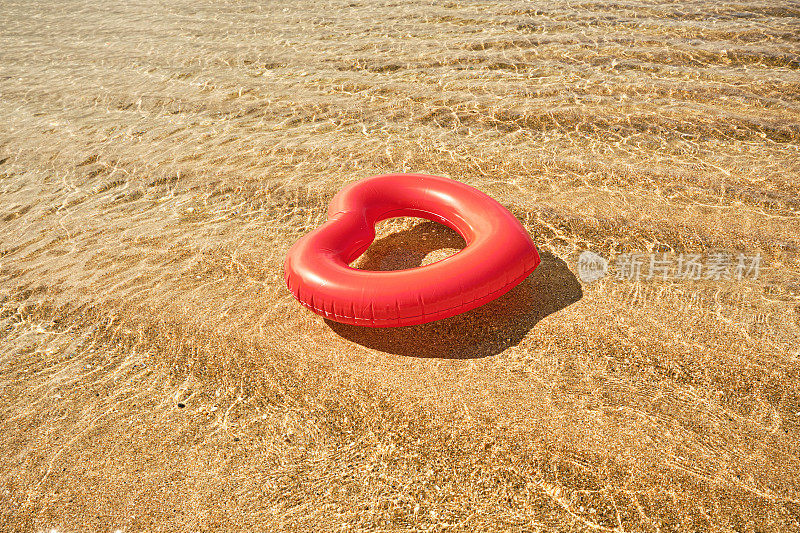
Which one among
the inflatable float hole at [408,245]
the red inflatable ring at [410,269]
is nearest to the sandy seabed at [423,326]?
the inflatable float hole at [408,245]

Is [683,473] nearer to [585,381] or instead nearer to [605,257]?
[585,381]

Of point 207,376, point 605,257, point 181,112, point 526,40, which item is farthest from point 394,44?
point 207,376

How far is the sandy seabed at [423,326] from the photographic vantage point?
2088mm

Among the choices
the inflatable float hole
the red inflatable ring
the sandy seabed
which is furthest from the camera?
the inflatable float hole

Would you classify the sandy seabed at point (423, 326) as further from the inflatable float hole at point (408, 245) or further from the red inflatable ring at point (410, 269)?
the red inflatable ring at point (410, 269)

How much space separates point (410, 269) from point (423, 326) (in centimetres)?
33

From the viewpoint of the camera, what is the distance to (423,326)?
9.10ft

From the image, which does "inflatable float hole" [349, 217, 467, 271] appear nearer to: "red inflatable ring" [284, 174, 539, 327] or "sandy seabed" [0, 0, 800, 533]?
"sandy seabed" [0, 0, 800, 533]

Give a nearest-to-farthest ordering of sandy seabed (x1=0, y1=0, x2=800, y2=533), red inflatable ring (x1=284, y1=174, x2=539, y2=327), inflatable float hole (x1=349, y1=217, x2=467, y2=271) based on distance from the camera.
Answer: sandy seabed (x1=0, y1=0, x2=800, y2=533)
red inflatable ring (x1=284, y1=174, x2=539, y2=327)
inflatable float hole (x1=349, y1=217, x2=467, y2=271)

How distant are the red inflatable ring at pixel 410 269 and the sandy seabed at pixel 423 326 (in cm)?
27

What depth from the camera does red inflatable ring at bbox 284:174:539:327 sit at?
8.02 ft

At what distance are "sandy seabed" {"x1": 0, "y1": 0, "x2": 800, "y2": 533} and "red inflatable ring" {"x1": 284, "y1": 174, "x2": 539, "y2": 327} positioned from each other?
0.89 ft

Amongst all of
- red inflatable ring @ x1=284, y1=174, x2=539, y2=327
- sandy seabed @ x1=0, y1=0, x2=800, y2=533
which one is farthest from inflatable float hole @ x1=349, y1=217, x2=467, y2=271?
red inflatable ring @ x1=284, y1=174, x2=539, y2=327

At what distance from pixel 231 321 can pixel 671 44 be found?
5.09 metres
